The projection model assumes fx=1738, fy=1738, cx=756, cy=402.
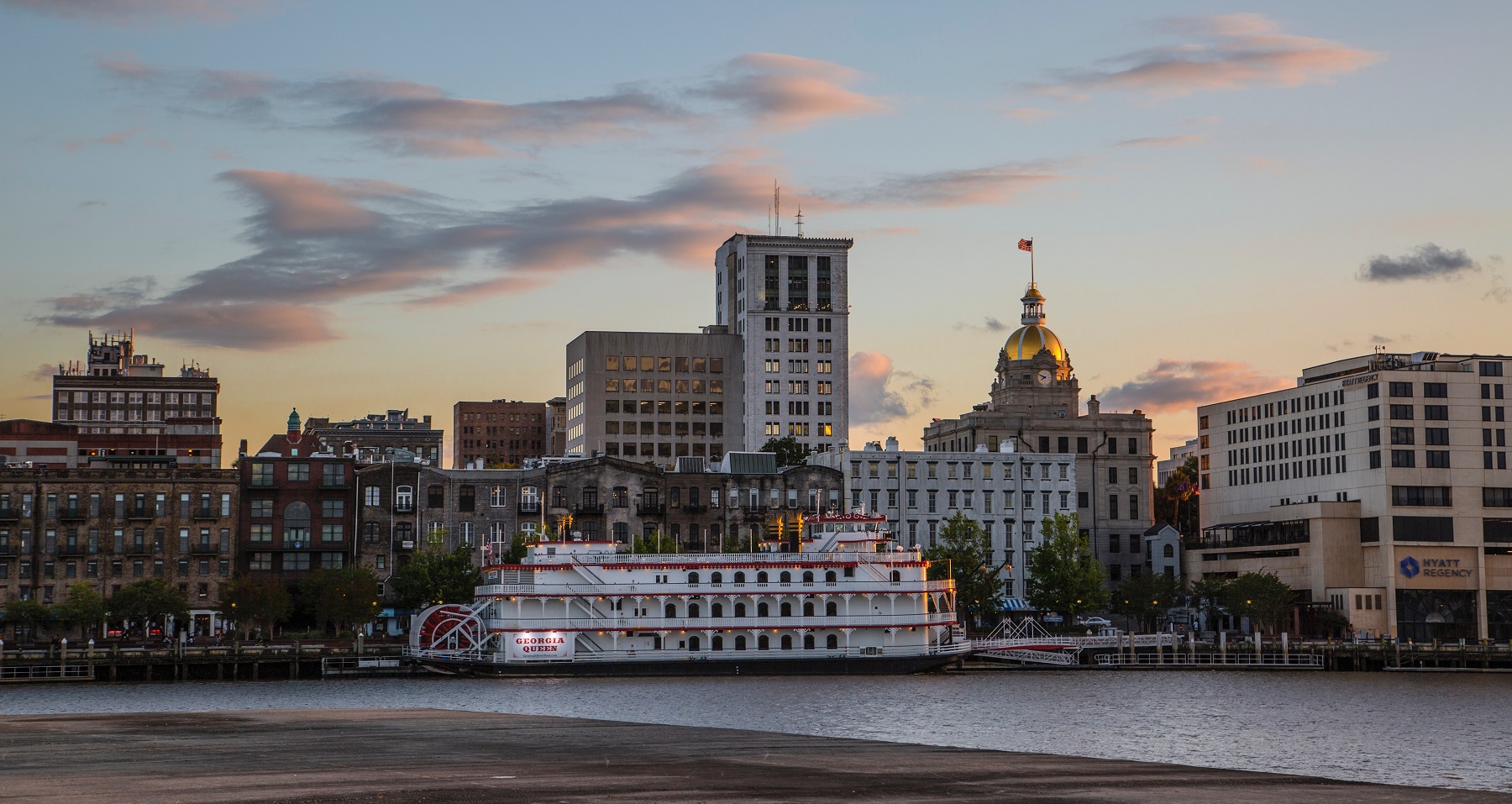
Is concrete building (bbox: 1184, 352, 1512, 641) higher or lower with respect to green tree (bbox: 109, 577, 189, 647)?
higher

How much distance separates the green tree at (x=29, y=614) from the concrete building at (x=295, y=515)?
1486cm

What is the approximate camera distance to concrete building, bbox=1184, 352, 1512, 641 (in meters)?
141

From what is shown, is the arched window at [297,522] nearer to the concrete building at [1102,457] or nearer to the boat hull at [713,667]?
the boat hull at [713,667]

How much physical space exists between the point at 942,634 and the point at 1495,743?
150 ft

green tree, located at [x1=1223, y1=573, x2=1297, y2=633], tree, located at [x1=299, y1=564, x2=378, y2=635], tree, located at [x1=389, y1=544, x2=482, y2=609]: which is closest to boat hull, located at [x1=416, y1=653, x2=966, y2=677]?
tree, located at [x1=299, y1=564, x2=378, y2=635]

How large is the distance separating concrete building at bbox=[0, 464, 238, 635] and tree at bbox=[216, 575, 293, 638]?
6891mm

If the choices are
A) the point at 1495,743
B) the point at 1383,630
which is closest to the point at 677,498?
the point at 1383,630

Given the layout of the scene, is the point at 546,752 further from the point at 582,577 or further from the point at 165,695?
the point at 582,577

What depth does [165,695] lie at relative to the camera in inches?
3425

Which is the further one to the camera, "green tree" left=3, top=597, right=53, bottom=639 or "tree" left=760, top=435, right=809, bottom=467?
"tree" left=760, top=435, right=809, bottom=467

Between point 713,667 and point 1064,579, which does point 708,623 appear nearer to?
point 713,667

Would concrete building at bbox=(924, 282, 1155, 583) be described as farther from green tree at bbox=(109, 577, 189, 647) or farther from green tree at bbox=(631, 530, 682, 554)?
green tree at bbox=(109, 577, 189, 647)

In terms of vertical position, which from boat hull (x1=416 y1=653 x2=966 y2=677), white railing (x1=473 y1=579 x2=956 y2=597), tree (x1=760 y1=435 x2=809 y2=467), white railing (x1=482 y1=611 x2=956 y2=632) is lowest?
boat hull (x1=416 y1=653 x2=966 y2=677)

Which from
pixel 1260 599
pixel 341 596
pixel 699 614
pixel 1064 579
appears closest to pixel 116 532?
pixel 341 596
